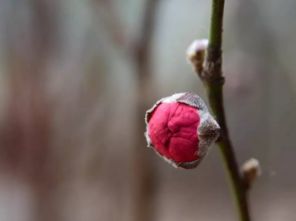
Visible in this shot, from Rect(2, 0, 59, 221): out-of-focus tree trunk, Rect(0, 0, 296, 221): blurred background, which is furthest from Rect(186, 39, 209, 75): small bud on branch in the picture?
Rect(2, 0, 59, 221): out-of-focus tree trunk

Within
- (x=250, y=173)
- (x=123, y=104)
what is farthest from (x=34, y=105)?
(x=250, y=173)

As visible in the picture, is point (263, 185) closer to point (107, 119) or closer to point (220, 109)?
point (107, 119)

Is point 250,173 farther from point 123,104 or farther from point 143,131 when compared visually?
point 123,104

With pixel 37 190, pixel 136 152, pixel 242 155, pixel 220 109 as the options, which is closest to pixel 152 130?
pixel 220 109

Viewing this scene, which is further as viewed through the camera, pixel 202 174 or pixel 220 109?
pixel 202 174

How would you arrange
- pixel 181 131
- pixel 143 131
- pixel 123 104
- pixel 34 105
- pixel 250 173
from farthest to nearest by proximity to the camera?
pixel 123 104
pixel 34 105
pixel 143 131
pixel 250 173
pixel 181 131

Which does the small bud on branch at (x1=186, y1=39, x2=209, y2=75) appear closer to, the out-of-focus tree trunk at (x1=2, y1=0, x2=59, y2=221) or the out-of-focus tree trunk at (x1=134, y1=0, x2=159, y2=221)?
the out-of-focus tree trunk at (x1=134, y1=0, x2=159, y2=221)

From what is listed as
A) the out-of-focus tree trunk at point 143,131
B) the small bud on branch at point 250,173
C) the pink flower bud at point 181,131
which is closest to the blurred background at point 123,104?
the out-of-focus tree trunk at point 143,131
